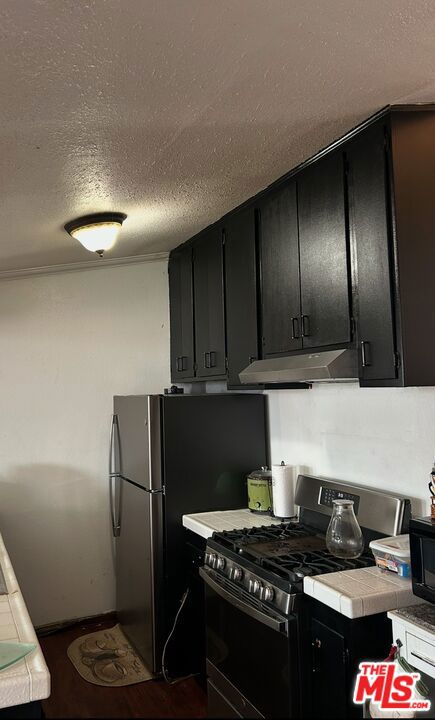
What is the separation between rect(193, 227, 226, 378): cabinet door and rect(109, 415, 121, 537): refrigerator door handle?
720 mm

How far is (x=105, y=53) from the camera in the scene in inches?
54.9

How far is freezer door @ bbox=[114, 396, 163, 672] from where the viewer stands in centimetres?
323

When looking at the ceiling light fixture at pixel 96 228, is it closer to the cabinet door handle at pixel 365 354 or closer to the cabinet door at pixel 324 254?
the cabinet door at pixel 324 254

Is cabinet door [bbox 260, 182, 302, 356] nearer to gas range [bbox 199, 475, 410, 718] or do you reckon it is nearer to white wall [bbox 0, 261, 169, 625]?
gas range [bbox 199, 475, 410, 718]

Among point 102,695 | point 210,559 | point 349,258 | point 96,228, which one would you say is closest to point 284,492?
point 210,559

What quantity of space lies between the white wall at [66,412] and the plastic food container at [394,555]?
2394mm

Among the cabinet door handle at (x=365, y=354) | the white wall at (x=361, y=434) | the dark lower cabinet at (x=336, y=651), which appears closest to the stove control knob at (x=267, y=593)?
the dark lower cabinet at (x=336, y=651)

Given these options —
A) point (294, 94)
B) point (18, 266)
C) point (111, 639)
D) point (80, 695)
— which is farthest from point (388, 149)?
point (111, 639)

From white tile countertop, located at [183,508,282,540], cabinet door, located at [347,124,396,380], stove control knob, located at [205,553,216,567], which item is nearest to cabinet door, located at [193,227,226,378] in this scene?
white tile countertop, located at [183,508,282,540]

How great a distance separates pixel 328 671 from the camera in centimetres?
201

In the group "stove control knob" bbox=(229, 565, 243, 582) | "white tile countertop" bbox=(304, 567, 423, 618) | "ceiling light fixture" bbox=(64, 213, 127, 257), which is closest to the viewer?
"white tile countertop" bbox=(304, 567, 423, 618)

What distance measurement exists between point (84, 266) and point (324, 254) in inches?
87.8

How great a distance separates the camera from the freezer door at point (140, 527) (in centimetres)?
323

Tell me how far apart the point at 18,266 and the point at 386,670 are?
3.66m
